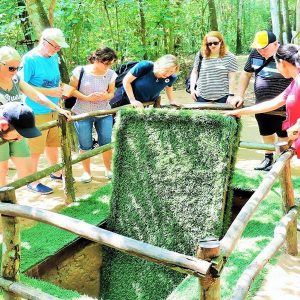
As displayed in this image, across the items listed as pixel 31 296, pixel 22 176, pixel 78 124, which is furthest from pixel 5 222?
pixel 78 124

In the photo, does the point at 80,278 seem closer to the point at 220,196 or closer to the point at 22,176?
the point at 22,176

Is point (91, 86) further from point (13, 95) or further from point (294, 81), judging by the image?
point (294, 81)

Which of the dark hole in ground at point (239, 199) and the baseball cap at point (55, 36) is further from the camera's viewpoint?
the dark hole in ground at point (239, 199)

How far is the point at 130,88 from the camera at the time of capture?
4.50 meters

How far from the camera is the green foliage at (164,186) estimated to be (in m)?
3.51

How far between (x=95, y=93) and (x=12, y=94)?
1141mm

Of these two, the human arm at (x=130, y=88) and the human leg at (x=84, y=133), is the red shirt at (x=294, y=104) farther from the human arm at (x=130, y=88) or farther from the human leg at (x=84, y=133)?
the human leg at (x=84, y=133)

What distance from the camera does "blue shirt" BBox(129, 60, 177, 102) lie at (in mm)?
4414

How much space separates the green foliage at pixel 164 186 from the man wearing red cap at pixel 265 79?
862 millimetres

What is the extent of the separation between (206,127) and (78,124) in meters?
1.58

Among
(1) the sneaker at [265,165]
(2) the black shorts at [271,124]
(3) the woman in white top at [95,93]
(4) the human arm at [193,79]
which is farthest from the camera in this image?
(1) the sneaker at [265,165]

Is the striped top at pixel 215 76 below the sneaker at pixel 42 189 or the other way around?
the other way around

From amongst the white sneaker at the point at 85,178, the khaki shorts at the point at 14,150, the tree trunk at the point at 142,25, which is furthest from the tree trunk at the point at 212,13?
the khaki shorts at the point at 14,150

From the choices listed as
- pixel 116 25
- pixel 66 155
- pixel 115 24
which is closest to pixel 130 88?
pixel 66 155
